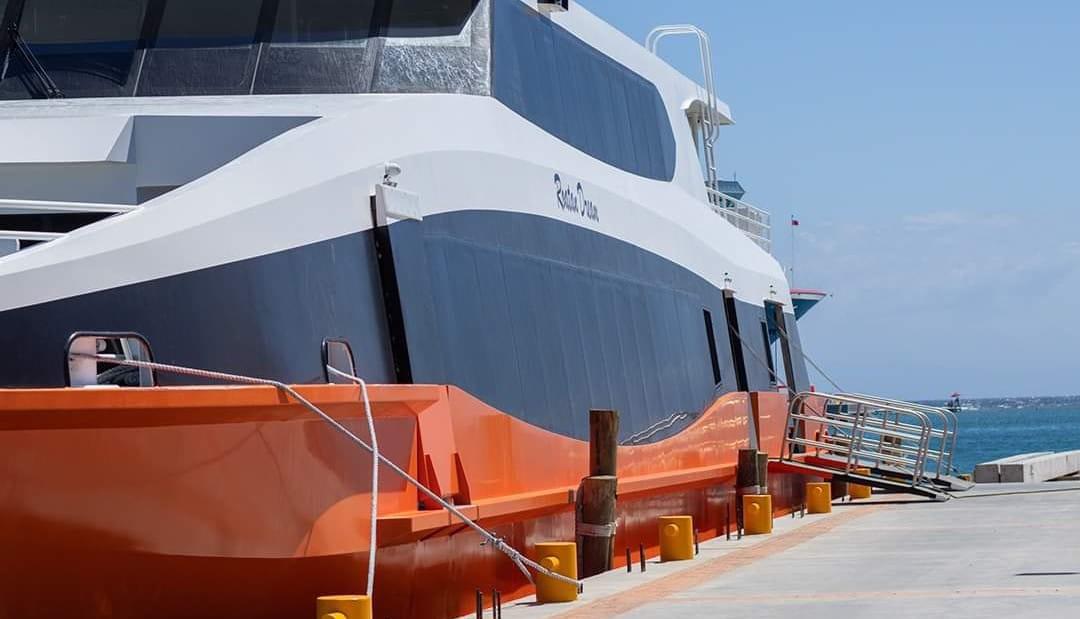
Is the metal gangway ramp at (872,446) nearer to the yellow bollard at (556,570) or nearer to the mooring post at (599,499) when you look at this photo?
the mooring post at (599,499)

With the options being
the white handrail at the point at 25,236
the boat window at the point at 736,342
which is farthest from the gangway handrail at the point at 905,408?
the white handrail at the point at 25,236

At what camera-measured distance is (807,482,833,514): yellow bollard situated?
21422 mm

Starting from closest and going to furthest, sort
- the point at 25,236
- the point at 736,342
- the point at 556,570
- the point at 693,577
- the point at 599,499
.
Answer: the point at 25,236 → the point at 556,570 → the point at 693,577 → the point at 599,499 → the point at 736,342

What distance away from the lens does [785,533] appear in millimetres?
17641

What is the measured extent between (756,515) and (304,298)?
28.8 ft

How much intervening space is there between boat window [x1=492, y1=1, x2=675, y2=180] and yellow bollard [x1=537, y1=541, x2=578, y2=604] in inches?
138

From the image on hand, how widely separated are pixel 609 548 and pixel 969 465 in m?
72.8

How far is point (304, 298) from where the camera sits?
1003 cm

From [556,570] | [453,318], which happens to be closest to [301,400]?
[453,318]

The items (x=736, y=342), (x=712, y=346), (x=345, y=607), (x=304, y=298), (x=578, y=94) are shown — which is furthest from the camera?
(x=736, y=342)

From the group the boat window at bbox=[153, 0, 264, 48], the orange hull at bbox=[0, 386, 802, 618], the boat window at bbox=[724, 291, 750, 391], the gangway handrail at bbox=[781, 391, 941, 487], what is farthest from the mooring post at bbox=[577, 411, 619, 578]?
the gangway handrail at bbox=[781, 391, 941, 487]

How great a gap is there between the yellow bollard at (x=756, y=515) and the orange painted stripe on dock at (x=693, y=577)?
0.32 meters

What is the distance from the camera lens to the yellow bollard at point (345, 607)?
28.8ft

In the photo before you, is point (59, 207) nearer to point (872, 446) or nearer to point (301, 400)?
point (301, 400)
